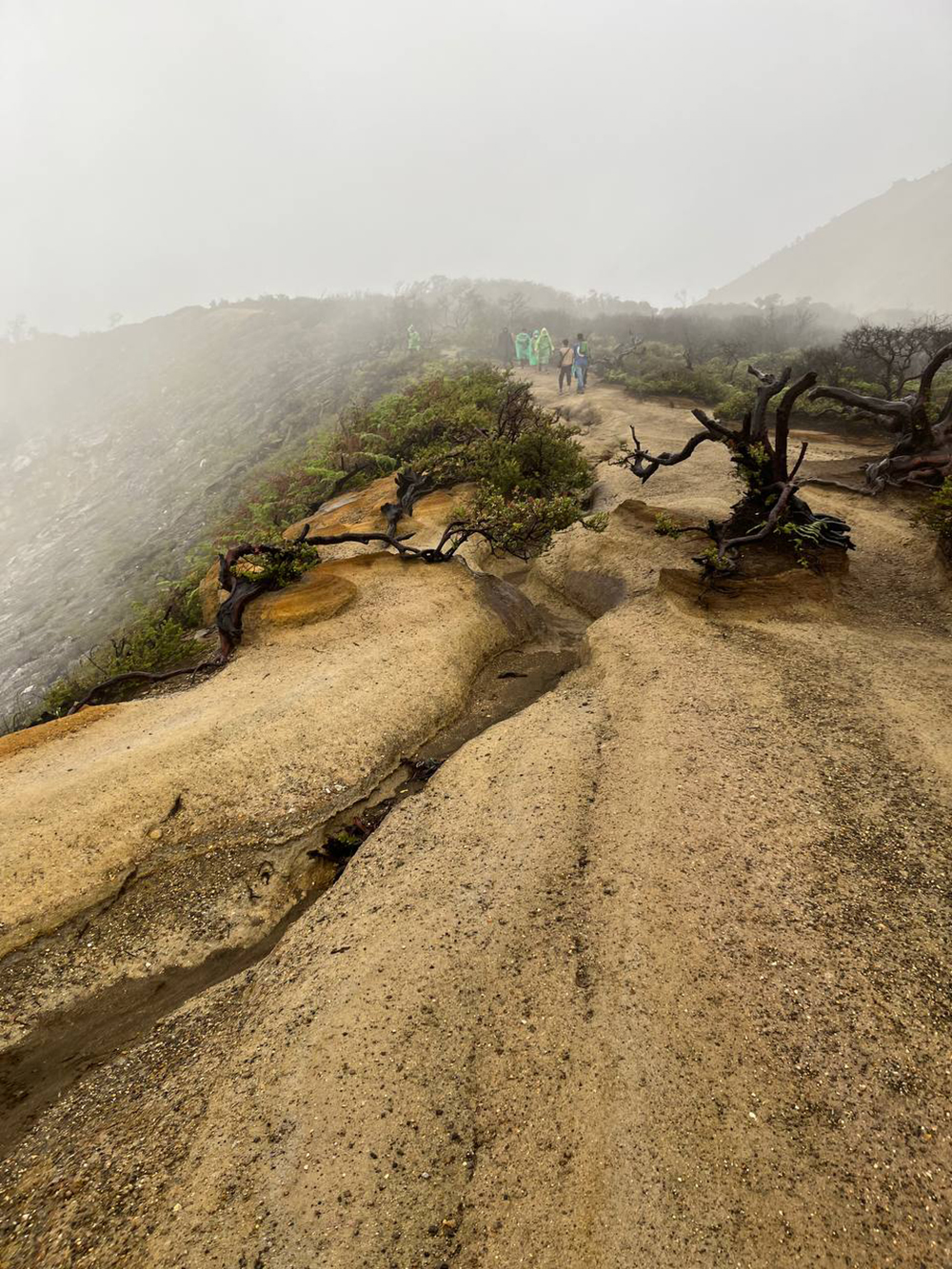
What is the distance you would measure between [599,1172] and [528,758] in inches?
131

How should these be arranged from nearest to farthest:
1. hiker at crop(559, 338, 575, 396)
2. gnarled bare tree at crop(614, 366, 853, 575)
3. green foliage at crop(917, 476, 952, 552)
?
green foliage at crop(917, 476, 952, 552) → gnarled bare tree at crop(614, 366, 853, 575) → hiker at crop(559, 338, 575, 396)

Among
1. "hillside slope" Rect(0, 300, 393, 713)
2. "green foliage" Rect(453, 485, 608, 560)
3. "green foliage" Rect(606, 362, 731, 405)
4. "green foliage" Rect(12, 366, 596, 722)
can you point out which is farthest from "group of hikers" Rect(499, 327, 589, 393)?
"green foliage" Rect(453, 485, 608, 560)

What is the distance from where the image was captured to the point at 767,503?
8.59 meters

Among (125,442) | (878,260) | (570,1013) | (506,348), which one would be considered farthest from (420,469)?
(878,260)

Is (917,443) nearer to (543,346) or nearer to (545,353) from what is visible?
(543,346)

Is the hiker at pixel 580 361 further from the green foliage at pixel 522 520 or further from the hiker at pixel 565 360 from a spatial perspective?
the green foliage at pixel 522 520

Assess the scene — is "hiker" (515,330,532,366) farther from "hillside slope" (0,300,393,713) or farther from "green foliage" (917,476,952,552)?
"green foliage" (917,476,952,552)

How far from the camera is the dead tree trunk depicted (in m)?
9.00

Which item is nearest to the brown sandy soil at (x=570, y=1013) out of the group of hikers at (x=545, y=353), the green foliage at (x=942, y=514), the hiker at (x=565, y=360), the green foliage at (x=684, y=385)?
the green foliage at (x=942, y=514)

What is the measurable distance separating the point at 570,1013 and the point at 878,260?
127360 mm

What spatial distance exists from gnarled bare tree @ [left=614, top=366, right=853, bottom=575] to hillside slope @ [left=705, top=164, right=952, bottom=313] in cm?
8452

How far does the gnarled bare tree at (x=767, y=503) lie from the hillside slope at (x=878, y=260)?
84.5 meters

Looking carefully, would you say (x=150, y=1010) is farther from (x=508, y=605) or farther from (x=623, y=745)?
(x=508, y=605)

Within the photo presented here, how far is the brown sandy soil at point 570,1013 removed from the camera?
8.94ft
